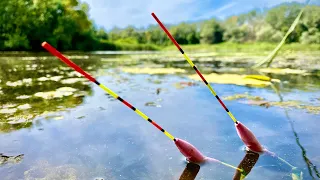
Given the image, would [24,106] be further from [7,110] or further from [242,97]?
[242,97]

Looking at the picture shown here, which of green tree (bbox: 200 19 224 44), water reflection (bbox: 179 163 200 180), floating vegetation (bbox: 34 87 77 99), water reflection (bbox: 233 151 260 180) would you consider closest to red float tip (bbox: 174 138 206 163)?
water reflection (bbox: 179 163 200 180)

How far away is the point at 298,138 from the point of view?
4164mm

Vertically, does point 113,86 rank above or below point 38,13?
below

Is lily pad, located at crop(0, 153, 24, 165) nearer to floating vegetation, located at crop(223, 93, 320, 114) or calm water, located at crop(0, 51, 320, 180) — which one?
calm water, located at crop(0, 51, 320, 180)

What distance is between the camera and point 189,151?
10.9ft

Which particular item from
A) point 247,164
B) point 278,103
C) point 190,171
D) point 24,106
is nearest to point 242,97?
point 278,103

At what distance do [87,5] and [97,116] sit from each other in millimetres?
53271

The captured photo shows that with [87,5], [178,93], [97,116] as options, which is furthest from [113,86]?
[87,5]

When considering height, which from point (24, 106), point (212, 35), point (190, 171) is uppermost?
point (212, 35)

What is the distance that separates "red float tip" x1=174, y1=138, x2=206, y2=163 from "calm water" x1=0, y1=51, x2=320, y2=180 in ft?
0.44

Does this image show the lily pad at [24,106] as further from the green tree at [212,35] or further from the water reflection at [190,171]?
the green tree at [212,35]

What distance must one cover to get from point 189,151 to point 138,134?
1344mm

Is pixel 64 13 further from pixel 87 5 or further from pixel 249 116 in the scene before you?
pixel 249 116


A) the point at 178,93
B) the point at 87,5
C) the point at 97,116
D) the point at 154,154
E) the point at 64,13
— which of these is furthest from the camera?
the point at 87,5
